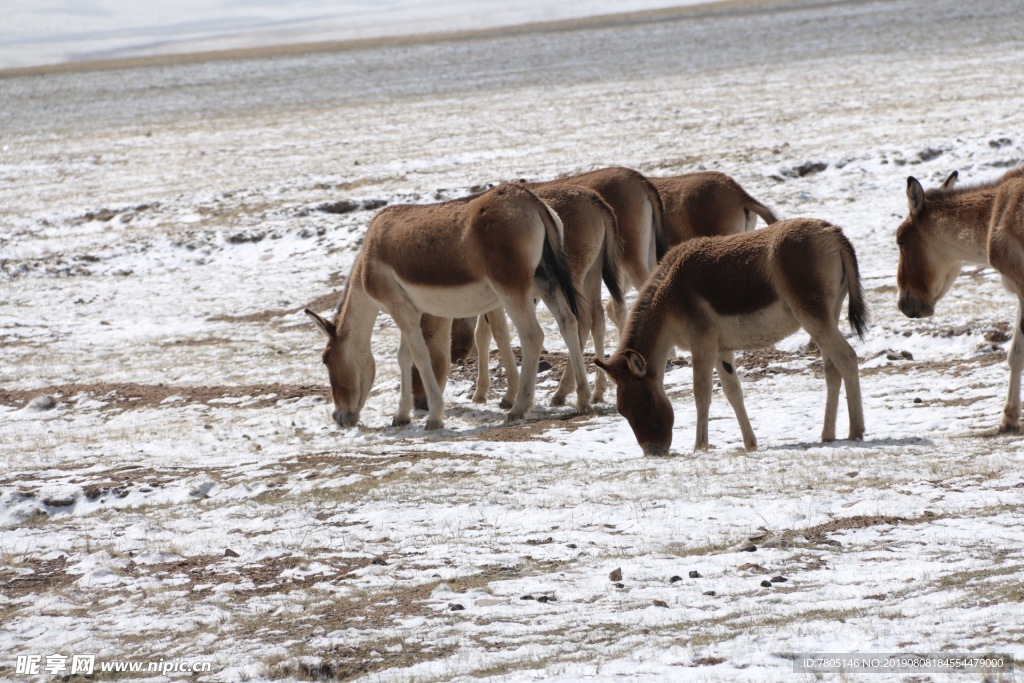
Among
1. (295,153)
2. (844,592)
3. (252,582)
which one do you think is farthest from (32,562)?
(295,153)

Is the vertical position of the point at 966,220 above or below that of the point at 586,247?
above

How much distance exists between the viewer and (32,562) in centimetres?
793

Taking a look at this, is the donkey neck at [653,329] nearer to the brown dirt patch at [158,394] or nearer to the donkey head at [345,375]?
the donkey head at [345,375]

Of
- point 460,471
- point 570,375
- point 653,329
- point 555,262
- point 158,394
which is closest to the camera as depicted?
point 460,471

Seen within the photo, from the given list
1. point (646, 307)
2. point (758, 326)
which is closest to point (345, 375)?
point (646, 307)

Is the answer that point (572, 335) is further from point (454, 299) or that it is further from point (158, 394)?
point (158, 394)

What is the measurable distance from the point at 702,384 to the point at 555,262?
258 cm

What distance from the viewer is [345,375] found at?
41.5ft

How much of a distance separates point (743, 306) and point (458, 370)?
5.84 metres

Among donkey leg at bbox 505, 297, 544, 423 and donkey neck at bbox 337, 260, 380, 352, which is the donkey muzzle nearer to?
donkey leg at bbox 505, 297, 544, 423

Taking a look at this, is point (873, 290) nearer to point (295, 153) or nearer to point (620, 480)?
point (620, 480)

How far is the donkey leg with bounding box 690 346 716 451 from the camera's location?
9586mm

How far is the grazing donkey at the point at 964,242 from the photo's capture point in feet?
29.4

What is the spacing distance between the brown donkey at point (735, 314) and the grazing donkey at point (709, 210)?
383 centimetres
